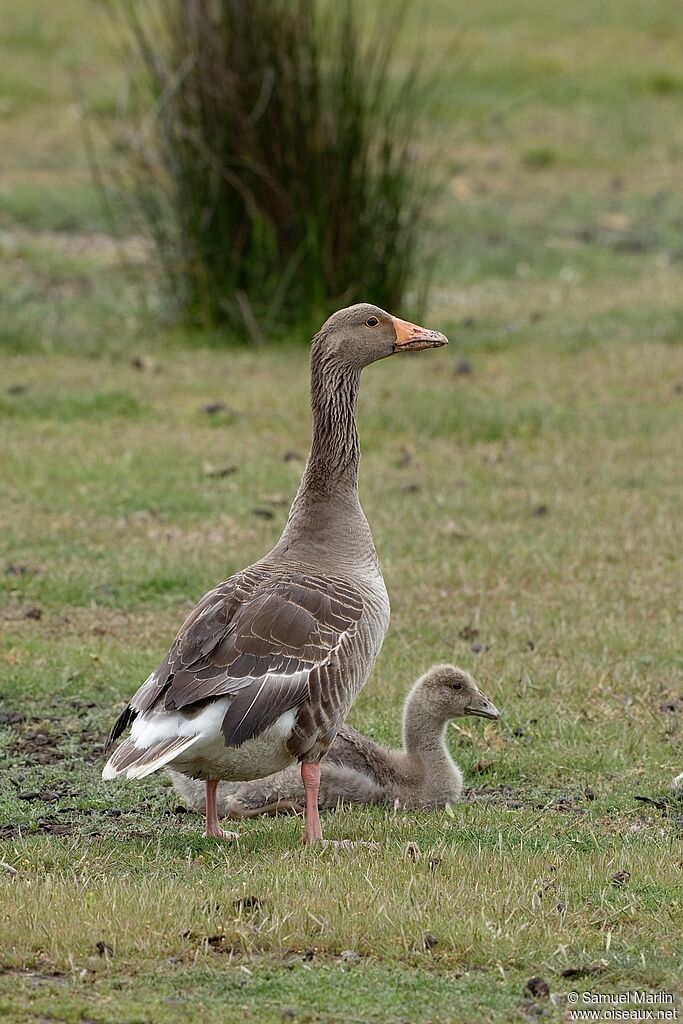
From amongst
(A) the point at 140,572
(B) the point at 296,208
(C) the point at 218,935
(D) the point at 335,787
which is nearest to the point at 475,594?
(A) the point at 140,572

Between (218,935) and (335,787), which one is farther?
(335,787)

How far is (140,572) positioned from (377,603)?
319 centimetres

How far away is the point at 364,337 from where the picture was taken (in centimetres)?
678

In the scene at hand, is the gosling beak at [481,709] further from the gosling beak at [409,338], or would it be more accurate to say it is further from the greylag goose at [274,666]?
the gosling beak at [409,338]

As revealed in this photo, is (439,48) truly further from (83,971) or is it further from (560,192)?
(83,971)

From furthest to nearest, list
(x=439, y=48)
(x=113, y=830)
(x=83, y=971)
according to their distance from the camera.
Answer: (x=439, y=48)
(x=113, y=830)
(x=83, y=971)

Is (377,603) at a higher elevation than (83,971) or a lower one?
higher

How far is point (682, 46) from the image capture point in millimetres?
30672

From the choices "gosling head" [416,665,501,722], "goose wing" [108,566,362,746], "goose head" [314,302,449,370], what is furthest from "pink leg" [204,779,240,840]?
"goose head" [314,302,449,370]

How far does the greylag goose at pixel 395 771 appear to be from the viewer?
21.0 feet

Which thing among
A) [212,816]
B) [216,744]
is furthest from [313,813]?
[216,744]

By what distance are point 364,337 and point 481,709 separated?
169 centimetres

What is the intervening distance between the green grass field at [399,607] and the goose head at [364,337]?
1.77 meters

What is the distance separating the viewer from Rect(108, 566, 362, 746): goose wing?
546cm
